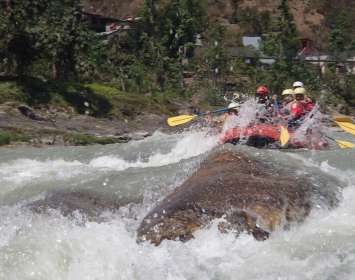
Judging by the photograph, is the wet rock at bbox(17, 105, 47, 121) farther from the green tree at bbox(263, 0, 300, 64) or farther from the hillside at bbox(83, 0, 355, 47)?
the hillside at bbox(83, 0, 355, 47)

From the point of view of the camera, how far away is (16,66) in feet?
78.1

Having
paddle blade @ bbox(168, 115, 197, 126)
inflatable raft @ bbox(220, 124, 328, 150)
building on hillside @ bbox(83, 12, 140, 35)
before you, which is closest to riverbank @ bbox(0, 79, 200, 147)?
paddle blade @ bbox(168, 115, 197, 126)

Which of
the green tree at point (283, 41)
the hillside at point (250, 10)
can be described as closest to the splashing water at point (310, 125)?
the green tree at point (283, 41)

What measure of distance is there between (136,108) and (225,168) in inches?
717

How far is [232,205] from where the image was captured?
6543 millimetres

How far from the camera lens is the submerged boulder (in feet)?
20.2

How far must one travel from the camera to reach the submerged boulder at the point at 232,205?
6.16 metres

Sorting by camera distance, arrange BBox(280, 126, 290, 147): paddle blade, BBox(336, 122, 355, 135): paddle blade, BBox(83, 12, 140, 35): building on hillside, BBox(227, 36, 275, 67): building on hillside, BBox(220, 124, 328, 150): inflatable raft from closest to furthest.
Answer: BBox(280, 126, 290, 147): paddle blade → BBox(220, 124, 328, 150): inflatable raft → BBox(336, 122, 355, 135): paddle blade → BBox(227, 36, 275, 67): building on hillside → BBox(83, 12, 140, 35): building on hillside

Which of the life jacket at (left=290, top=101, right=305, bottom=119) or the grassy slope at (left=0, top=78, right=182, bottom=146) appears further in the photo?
the grassy slope at (left=0, top=78, right=182, bottom=146)

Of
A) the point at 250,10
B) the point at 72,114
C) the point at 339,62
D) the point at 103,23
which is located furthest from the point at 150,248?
the point at 250,10

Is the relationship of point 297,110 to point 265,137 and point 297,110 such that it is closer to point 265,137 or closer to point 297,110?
point 297,110

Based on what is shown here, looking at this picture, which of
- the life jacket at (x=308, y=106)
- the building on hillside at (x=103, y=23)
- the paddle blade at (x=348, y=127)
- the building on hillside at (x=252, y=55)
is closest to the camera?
the life jacket at (x=308, y=106)

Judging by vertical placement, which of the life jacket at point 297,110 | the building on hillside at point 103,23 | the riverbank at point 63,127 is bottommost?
the building on hillside at point 103,23

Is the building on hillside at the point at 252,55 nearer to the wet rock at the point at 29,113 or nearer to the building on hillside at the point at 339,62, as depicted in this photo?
the building on hillside at the point at 339,62
